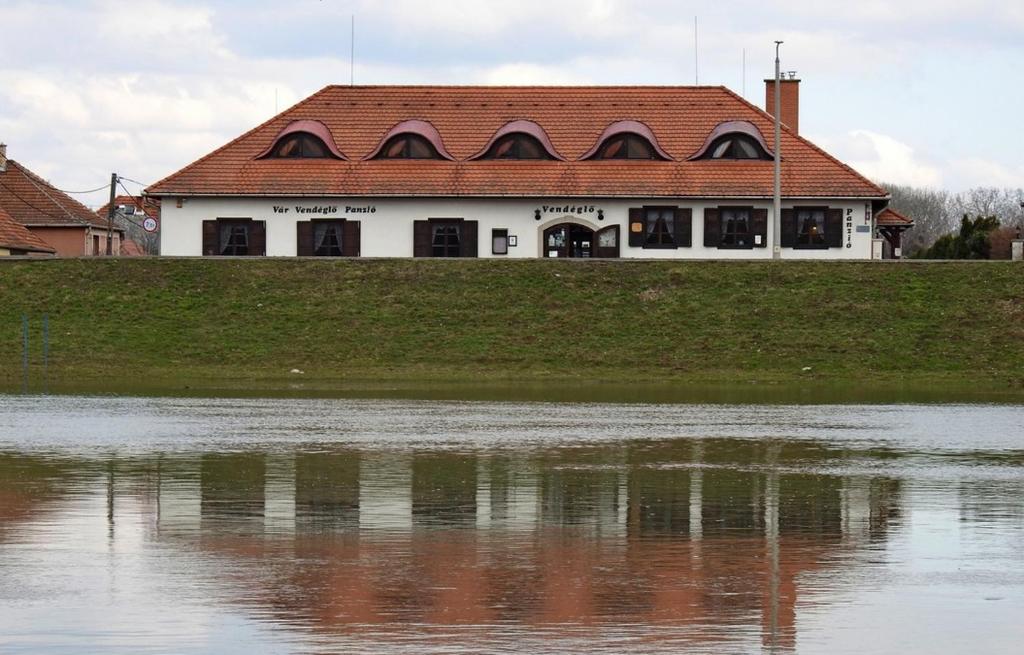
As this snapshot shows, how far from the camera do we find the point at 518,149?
211 ft

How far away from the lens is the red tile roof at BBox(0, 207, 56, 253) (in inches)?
2625

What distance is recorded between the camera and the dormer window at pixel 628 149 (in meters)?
64.2

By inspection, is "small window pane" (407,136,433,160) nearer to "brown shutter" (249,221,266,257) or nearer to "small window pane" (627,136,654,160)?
"brown shutter" (249,221,266,257)

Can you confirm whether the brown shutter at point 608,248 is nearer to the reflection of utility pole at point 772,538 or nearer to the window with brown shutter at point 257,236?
the window with brown shutter at point 257,236

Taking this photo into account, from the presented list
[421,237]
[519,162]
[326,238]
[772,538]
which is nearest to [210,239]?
[326,238]

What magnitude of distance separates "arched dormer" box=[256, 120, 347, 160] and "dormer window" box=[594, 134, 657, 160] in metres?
9.96

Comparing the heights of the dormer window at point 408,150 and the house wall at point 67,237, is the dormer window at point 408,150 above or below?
above

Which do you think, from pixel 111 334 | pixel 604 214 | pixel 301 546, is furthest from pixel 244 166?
pixel 301 546

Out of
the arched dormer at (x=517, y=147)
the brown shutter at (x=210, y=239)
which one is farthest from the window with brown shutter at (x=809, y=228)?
the brown shutter at (x=210, y=239)

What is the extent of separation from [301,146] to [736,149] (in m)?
16.6

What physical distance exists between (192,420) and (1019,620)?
732 inches

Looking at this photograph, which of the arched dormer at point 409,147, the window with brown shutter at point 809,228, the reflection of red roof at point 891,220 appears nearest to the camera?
the window with brown shutter at point 809,228

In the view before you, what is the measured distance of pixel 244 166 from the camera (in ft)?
210

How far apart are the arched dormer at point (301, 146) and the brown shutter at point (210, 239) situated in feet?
11.6
